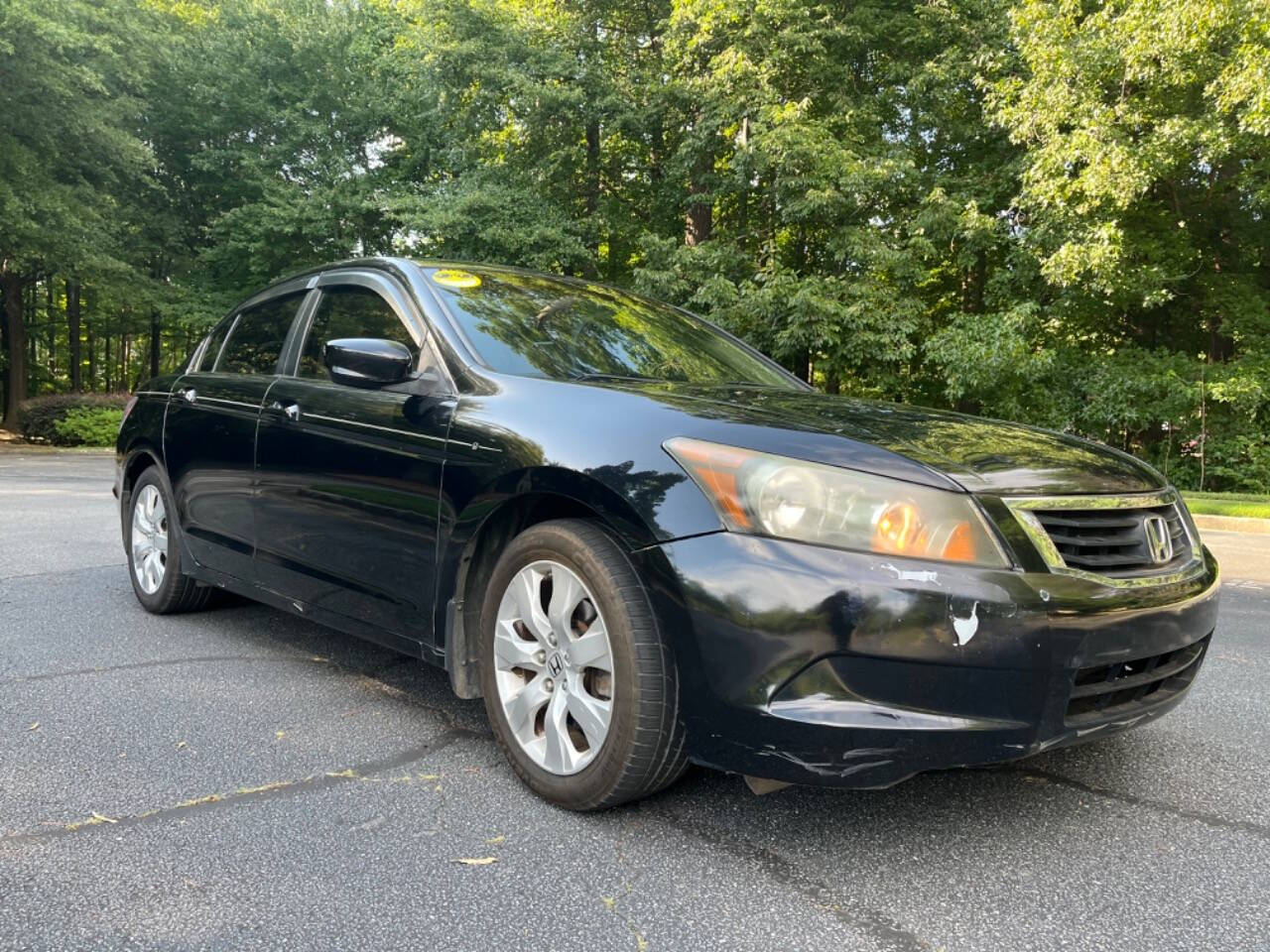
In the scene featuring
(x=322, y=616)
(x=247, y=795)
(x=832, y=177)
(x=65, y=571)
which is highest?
(x=832, y=177)

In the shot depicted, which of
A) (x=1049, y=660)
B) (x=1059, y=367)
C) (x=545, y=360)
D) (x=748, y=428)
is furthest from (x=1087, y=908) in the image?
(x=1059, y=367)

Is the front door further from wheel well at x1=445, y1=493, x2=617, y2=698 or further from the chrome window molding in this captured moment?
the chrome window molding

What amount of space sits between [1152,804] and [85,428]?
23675 millimetres

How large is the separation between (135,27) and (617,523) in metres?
25.5

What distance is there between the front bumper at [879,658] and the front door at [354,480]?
1092 mm

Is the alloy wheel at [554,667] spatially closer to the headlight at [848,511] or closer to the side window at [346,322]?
the headlight at [848,511]

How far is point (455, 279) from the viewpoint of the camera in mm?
3379

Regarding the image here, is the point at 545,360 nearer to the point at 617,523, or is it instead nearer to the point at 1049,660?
the point at 617,523

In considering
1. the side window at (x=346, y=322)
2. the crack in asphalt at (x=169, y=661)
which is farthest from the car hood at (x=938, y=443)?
the crack in asphalt at (x=169, y=661)

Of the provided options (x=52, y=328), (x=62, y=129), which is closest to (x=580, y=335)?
(x=62, y=129)

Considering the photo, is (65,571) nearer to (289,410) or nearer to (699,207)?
(289,410)

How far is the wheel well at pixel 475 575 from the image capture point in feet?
8.61

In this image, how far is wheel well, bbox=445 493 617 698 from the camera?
2623 mm

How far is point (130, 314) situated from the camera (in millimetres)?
30578
